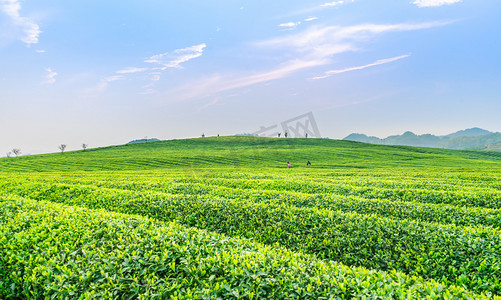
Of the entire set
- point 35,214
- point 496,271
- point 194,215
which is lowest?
point 496,271

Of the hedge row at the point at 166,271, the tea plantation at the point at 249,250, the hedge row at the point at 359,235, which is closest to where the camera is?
the hedge row at the point at 166,271

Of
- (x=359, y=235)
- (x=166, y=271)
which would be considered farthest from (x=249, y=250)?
(x=359, y=235)

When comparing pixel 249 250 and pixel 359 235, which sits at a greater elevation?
pixel 249 250

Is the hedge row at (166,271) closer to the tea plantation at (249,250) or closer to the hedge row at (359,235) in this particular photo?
the tea plantation at (249,250)

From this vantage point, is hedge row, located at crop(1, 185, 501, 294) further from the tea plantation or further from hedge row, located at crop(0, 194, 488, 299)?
hedge row, located at crop(0, 194, 488, 299)

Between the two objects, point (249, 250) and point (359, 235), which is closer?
point (249, 250)

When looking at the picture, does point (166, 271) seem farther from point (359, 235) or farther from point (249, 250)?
point (359, 235)

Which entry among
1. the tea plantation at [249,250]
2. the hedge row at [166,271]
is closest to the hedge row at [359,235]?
the tea plantation at [249,250]

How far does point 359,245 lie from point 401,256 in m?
1.31

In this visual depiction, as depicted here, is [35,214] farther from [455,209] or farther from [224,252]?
[455,209]

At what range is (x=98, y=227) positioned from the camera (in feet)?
29.1

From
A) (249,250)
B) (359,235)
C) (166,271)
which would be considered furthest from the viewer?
(359,235)

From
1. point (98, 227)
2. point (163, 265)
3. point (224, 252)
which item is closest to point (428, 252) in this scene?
point (224, 252)

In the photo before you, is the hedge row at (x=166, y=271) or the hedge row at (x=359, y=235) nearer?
the hedge row at (x=166, y=271)
